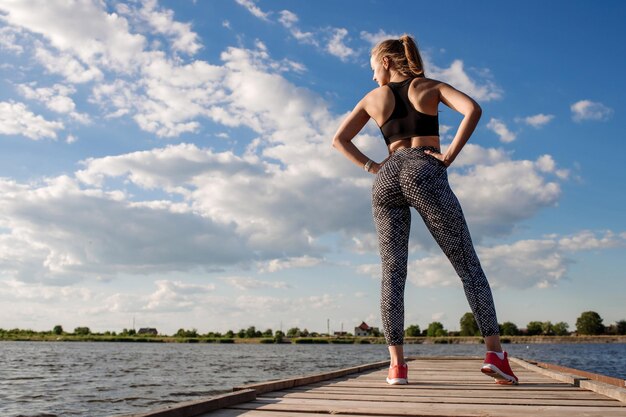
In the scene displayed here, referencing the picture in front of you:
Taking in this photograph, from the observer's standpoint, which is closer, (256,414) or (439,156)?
(256,414)

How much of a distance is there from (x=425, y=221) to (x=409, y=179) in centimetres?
40

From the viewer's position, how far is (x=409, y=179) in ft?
15.1

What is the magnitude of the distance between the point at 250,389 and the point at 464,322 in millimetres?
194897

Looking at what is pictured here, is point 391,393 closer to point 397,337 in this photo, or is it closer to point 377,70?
point 397,337

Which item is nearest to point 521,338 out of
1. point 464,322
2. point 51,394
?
point 464,322

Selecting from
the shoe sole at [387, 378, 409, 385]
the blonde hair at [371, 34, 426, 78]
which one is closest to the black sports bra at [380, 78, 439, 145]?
the blonde hair at [371, 34, 426, 78]

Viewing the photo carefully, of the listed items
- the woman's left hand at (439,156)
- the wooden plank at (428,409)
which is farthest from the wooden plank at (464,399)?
the woman's left hand at (439,156)

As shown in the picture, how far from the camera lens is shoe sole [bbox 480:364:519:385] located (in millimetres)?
4605

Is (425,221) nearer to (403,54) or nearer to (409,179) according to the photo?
(409,179)

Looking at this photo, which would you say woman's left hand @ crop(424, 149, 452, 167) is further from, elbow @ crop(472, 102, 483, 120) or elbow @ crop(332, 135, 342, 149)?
elbow @ crop(332, 135, 342, 149)

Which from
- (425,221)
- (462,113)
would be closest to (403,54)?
(462,113)

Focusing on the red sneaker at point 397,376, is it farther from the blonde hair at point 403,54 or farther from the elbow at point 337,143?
the blonde hair at point 403,54

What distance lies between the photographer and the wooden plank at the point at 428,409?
3170mm

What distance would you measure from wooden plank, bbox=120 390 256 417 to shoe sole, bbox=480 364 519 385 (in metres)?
1.92
